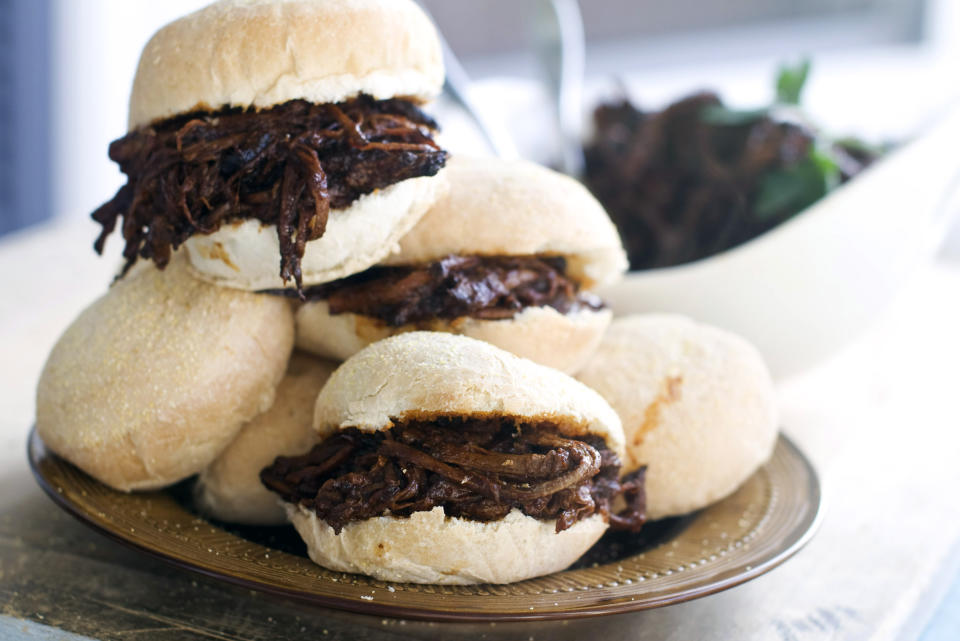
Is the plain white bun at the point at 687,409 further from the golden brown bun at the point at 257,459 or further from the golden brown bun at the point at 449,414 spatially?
the golden brown bun at the point at 257,459

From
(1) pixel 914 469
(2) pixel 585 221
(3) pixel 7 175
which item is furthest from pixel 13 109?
(1) pixel 914 469

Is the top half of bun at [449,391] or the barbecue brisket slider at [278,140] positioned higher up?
the barbecue brisket slider at [278,140]

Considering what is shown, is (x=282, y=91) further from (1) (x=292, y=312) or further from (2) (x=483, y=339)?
(2) (x=483, y=339)

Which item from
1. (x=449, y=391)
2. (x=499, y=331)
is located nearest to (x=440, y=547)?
(x=449, y=391)

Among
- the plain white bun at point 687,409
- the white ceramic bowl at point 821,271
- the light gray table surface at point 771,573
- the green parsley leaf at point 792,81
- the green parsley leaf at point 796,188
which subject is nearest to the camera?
the light gray table surface at point 771,573

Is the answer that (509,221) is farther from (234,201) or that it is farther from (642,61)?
(642,61)

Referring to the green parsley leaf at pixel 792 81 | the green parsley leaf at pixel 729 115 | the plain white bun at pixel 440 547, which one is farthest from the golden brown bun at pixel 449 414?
the green parsley leaf at pixel 792 81
